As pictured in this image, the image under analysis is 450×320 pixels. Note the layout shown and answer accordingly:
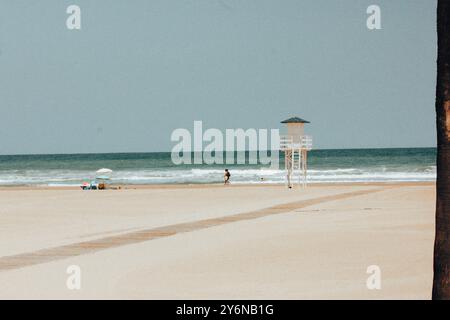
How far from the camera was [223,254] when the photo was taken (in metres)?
12.9

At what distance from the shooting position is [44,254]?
13.4 m

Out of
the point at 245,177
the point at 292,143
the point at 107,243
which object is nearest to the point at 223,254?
the point at 107,243

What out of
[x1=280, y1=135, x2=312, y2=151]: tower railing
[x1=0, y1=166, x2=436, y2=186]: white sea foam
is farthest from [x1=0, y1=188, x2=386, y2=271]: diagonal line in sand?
[x1=0, y1=166, x2=436, y2=186]: white sea foam

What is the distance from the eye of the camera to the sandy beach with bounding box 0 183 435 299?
9.75 metres

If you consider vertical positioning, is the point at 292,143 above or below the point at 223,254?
above

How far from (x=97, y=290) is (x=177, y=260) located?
8.59 ft

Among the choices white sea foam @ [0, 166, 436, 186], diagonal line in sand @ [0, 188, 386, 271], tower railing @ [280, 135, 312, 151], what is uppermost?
tower railing @ [280, 135, 312, 151]

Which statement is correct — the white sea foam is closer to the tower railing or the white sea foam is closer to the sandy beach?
the tower railing

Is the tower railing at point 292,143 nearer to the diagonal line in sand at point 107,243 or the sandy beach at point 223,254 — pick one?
the sandy beach at point 223,254

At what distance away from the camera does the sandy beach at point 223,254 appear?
9750 mm

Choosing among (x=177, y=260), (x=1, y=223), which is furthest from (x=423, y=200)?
(x=177, y=260)

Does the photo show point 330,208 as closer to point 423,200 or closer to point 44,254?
point 423,200

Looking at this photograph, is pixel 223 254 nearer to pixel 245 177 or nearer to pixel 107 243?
pixel 107 243

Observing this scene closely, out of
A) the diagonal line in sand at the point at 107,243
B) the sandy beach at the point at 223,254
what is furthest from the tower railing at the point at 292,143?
the diagonal line in sand at the point at 107,243
